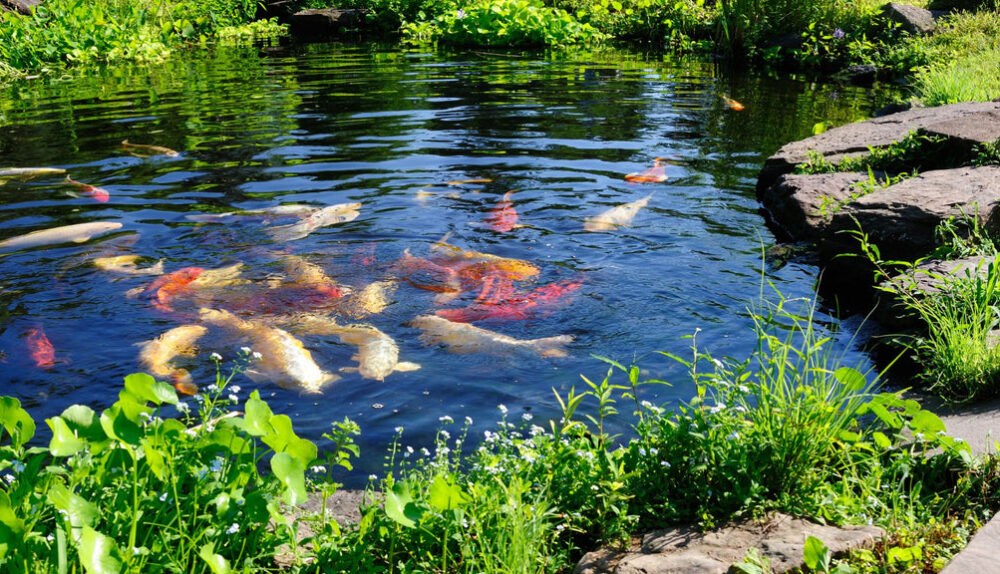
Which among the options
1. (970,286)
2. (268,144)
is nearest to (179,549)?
(970,286)

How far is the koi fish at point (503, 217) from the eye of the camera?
24.2ft

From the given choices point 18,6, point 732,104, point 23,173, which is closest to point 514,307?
point 23,173

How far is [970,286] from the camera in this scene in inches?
178

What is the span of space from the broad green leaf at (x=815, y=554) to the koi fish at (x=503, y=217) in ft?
16.3

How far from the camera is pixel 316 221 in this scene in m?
7.42

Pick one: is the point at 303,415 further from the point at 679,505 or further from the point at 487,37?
the point at 487,37

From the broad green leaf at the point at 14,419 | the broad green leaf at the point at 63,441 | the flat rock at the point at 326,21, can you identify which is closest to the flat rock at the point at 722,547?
the broad green leaf at the point at 63,441

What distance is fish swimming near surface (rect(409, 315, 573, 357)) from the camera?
510 centimetres

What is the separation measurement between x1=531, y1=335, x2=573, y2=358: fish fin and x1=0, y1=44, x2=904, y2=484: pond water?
83mm

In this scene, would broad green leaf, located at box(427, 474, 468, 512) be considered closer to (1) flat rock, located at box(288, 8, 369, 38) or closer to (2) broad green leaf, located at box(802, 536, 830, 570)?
(2) broad green leaf, located at box(802, 536, 830, 570)

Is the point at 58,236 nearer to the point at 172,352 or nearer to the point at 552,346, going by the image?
the point at 172,352

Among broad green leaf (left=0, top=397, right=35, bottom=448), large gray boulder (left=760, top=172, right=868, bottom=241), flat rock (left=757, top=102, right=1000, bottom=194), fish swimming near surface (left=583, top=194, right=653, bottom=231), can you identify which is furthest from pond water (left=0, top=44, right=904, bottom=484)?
broad green leaf (left=0, top=397, right=35, bottom=448)

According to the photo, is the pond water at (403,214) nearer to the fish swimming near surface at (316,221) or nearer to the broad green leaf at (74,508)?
the fish swimming near surface at (316,221)

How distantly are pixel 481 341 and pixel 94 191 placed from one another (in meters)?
5.46
